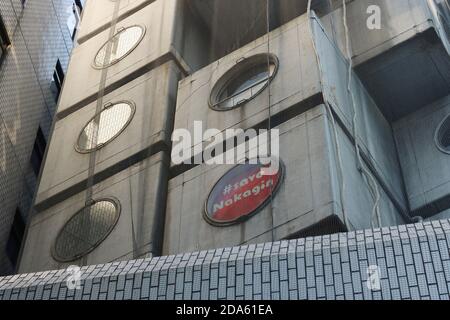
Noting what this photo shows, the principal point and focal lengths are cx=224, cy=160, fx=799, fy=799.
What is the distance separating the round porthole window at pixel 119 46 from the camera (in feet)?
68.7

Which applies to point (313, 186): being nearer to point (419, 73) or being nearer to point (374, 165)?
point (374, 165)

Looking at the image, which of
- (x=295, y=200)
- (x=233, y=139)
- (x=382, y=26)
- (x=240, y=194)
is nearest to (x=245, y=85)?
(x=233, y=139)

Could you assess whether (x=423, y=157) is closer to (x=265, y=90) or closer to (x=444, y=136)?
(x=444, y=136)

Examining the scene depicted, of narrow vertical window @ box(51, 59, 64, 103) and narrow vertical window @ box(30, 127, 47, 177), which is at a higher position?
narrow vertical window @ box(51, 59, 64, 103)

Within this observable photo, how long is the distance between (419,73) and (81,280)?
10.7m

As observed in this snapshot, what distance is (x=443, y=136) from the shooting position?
1767cm

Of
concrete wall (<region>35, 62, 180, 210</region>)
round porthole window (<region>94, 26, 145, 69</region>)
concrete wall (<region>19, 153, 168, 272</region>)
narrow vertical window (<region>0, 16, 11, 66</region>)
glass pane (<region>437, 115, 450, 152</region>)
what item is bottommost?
glass pane (<region>437, 115, 450, 152</region>)

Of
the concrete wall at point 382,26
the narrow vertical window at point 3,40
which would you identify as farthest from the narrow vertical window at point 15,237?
the concrete wall at point 382,26

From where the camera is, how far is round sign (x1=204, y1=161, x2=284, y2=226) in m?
14.0

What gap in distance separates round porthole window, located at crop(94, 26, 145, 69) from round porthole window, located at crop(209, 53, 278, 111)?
4.26m

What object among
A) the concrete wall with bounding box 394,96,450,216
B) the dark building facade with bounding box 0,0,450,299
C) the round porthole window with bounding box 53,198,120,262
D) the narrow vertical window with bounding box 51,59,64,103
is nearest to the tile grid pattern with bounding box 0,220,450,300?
the dark building facade with bounding box 0,0,450,299

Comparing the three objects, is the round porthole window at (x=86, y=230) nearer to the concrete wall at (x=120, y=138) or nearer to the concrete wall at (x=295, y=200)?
the concrete wall at (x=120, y=138)

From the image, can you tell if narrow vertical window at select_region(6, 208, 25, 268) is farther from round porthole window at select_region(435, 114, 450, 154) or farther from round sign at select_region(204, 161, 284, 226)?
round porthole window at select_region(435, 114, 450, 154)

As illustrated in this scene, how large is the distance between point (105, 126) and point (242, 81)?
3.58 meters
